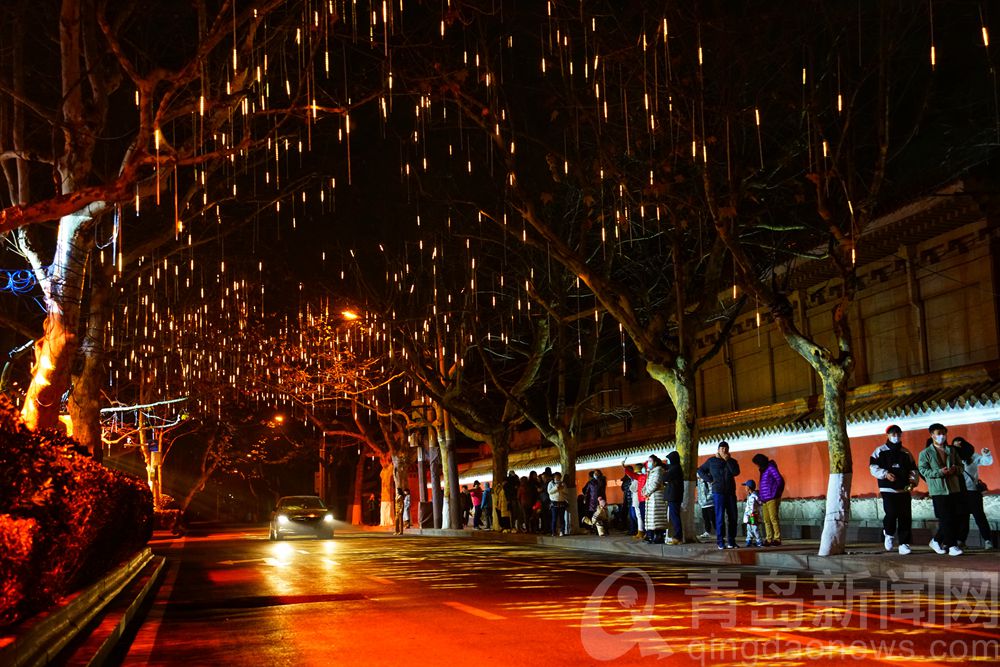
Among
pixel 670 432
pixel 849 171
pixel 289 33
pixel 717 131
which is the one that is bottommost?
pixel 670 432

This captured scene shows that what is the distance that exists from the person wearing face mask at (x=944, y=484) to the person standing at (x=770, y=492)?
3863 millimetres

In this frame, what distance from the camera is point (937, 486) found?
1459 cm

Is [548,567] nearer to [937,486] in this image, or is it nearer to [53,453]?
[937,486]

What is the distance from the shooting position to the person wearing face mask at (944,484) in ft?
47.8

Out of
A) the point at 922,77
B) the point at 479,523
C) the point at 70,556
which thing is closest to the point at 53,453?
the point at 70,556

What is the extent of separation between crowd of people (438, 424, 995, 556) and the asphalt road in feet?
7.35

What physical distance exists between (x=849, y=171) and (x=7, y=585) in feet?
45.0

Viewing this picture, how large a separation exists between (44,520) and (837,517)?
11.8 m

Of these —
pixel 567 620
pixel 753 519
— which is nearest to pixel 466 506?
pixel 753 519

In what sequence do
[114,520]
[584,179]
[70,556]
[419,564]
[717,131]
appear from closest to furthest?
[70,556] < [114,520] < [717,131] < [419,564] < [584,179]

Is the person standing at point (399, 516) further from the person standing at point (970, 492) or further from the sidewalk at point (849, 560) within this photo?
the person standing at point (970, 492)

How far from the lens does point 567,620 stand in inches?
378

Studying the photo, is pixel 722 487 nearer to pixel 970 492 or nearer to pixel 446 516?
pixel 970 492

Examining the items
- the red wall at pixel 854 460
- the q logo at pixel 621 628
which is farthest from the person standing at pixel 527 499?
the q logo at pixel 621 628
